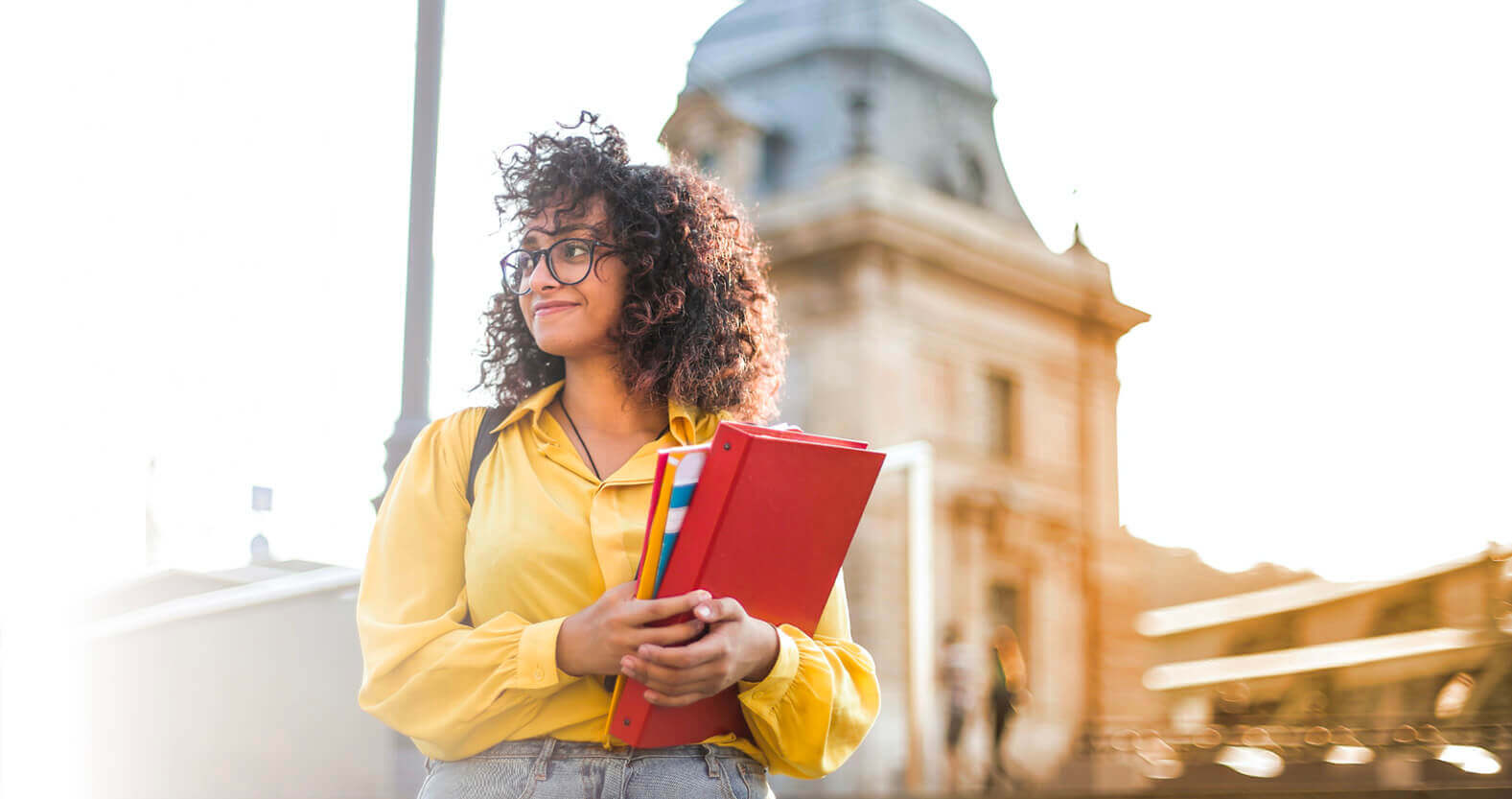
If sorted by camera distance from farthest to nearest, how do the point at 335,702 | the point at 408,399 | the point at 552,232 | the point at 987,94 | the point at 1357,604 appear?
the point at 987,94 → the point at 1357,604 → the point at 335,702 → the point at 408,399 → the point at 552,232

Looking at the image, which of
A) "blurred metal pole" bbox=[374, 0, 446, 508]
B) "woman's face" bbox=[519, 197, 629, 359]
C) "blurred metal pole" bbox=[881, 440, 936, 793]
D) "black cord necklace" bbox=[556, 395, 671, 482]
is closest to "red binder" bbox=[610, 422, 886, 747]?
"black cord necklace" bbox=[556, 395, 671, 482]

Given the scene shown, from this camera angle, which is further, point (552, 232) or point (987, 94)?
point (987, 94)

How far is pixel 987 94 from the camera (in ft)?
43.2

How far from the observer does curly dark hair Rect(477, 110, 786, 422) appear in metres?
1.65

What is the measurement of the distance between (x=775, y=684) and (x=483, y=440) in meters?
0.49

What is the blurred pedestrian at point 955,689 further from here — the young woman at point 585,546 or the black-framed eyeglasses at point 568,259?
the black-framed eyeglasses at point 568,259

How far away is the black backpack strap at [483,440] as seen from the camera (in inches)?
62.1

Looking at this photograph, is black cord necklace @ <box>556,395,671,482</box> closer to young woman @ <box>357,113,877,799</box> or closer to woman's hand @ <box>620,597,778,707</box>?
young woman @ <box>357,113,877,799</box>

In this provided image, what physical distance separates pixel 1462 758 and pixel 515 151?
379 inches

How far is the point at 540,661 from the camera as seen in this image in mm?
1393

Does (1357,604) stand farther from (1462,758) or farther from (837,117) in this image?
(837,117)

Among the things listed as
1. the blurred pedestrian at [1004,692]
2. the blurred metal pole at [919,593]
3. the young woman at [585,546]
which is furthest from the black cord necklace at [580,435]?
the blurred pedestrian at [1004,692]

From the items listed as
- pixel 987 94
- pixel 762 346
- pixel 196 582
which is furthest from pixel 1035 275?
pixel 762 346

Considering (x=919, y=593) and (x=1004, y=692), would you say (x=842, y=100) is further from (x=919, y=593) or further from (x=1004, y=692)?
(x=1004, y=692)
